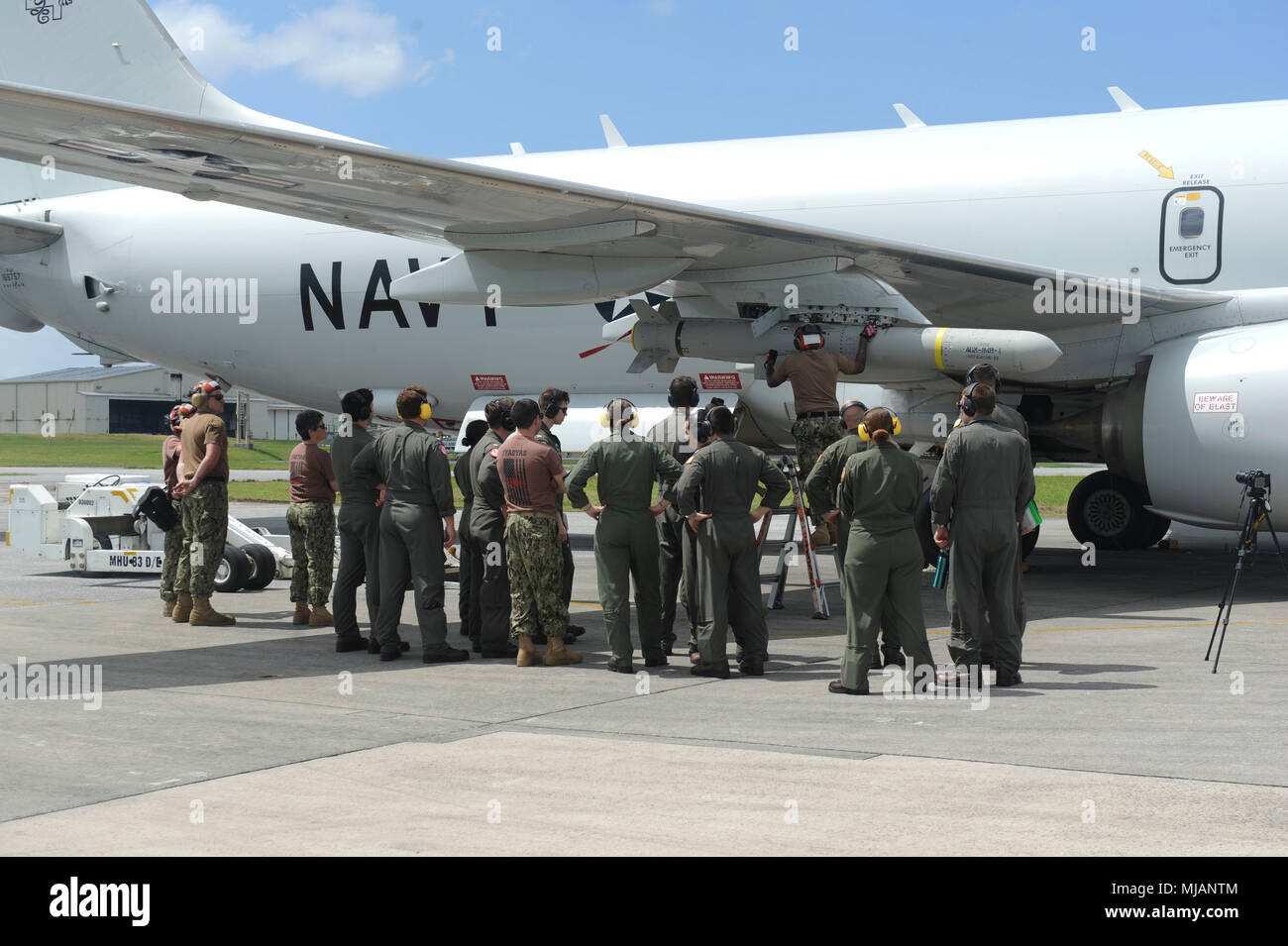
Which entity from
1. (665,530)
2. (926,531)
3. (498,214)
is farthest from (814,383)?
(498,214)

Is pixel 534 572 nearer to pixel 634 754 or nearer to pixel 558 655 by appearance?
pixel 558 655

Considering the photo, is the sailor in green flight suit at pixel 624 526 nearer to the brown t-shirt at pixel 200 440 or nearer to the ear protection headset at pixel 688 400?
the ear protection headset at pixel 688 400

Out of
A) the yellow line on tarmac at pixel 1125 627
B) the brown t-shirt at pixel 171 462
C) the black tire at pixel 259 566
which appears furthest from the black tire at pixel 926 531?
the brown t-shirt at pixel 171 462

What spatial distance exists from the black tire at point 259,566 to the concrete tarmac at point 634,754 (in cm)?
311

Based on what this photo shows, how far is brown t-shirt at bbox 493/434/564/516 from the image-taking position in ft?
31.5

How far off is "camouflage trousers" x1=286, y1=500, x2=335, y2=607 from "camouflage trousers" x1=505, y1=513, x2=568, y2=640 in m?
2.72

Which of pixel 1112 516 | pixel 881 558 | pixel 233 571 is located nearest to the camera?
pixel 881 558

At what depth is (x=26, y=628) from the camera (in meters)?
11.3

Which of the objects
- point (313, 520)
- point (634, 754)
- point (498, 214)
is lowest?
point (634, 754)

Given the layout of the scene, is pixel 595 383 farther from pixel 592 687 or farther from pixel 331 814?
pixel 331 814

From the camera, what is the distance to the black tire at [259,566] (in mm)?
14359

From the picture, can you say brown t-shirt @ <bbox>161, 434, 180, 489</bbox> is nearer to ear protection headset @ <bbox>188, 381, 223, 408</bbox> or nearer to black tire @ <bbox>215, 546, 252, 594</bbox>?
ear protection headset @ <bbox>188, 381, 223, 408</bbox>

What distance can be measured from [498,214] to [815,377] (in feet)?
10.7

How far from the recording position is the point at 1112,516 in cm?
→ 1717
